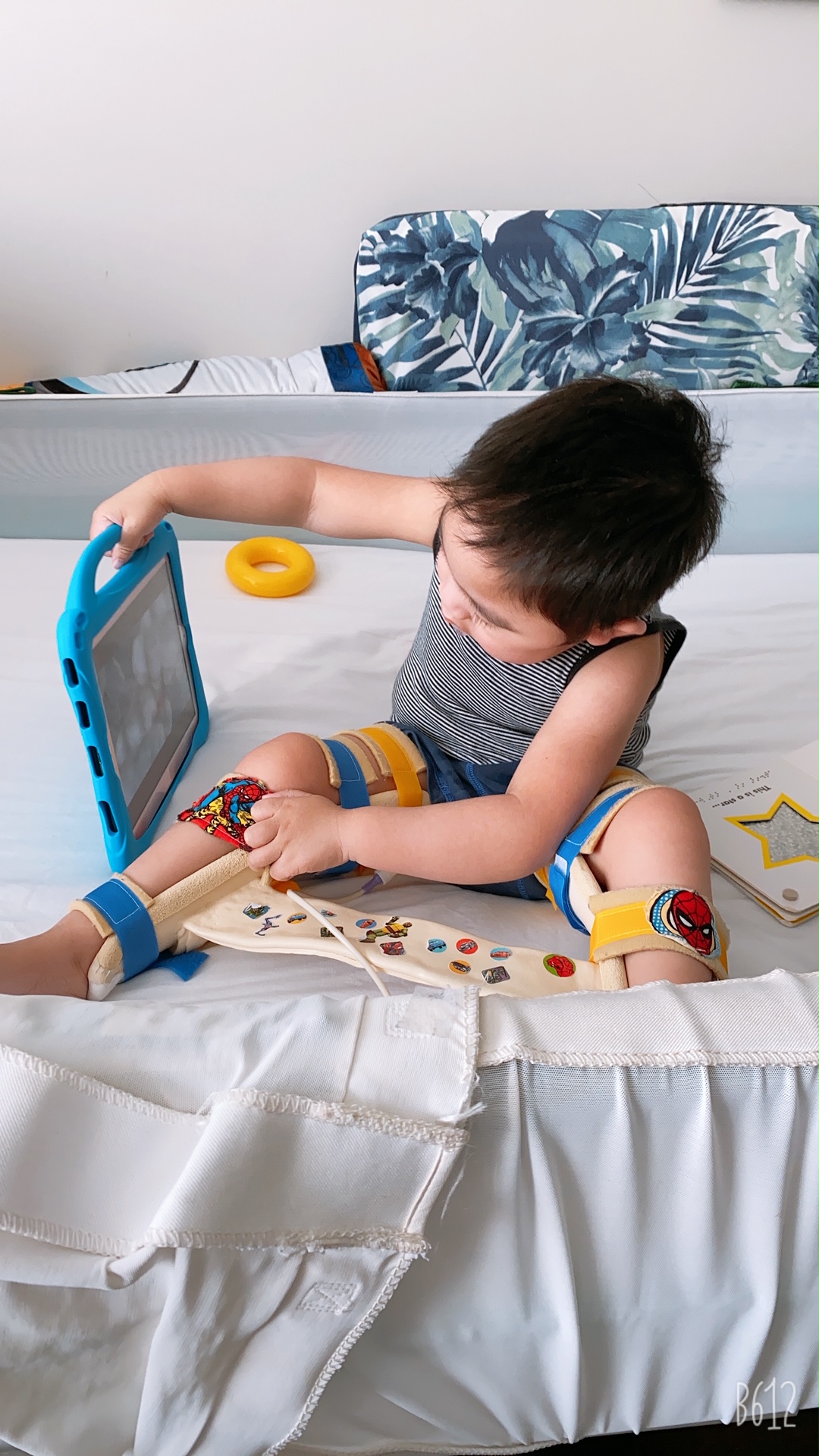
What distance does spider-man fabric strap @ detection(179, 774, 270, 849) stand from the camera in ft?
2.60

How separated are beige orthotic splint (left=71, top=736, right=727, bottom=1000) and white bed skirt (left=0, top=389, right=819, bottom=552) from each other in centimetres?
72

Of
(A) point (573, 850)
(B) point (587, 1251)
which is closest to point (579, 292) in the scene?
(A) point (573, 850)

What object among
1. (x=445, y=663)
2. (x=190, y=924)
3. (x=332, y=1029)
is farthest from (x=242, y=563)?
(x=332, y=1029)

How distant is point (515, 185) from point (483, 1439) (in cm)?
162

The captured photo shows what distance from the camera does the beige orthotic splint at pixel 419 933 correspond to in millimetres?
711

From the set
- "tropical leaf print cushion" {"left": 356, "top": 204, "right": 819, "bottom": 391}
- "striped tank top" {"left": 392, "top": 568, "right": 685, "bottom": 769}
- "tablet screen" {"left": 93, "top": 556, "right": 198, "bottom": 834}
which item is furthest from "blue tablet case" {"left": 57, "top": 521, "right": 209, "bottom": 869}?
"tropical leaf print cushion" {"left": 356, "top": 204, "right": 819, "bottom": 391}

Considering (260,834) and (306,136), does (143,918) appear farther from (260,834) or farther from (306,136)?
(306,136)

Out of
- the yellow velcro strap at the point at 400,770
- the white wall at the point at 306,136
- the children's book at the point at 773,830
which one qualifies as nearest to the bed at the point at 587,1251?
the yellow velcro strap at the point at 400,770

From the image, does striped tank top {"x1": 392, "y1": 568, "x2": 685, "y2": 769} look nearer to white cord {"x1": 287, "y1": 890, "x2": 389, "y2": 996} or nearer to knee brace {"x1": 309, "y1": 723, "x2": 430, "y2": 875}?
knee brace {"x1": 309, "y1": 723, "x2": 430, "y2": 875}

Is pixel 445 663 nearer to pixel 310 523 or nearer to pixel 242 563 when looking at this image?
pixel 310 523

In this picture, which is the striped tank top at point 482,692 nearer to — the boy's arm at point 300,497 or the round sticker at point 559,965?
the boy's arm at point 300,497

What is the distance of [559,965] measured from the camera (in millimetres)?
739

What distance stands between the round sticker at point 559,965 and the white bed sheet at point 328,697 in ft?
0.20

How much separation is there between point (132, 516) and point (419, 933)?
441 mm
